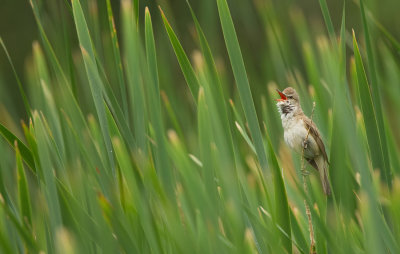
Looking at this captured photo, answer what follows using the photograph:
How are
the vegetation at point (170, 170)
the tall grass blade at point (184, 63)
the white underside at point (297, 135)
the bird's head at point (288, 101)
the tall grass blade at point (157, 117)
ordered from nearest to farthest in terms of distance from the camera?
1. the vegetation at point (170, 170)
2. the tall grass blade at point (157, 117)
3. the tall grass blade at point (184, 63)
4. the white underside at point (297, 135)
5. the bird's head at point (288, 101)

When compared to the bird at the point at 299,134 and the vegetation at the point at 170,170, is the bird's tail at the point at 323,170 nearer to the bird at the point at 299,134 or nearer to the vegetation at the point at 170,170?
the bird at the point at 299,134

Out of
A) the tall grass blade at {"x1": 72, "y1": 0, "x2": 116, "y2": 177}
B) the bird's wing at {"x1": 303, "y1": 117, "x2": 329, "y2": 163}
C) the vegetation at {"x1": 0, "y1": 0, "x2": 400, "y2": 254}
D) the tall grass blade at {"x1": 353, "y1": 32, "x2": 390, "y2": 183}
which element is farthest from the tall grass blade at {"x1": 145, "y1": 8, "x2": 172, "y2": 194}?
the bird's wing at {"x1": 303, "y1": 117, "x2": 329, "y2": 163}

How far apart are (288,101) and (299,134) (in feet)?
0.60

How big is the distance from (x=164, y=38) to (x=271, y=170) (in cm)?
135

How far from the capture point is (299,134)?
7.70 ft

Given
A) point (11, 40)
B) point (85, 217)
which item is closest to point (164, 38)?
point (85, 217)

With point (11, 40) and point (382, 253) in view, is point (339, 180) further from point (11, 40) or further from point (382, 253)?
point (11, 40)

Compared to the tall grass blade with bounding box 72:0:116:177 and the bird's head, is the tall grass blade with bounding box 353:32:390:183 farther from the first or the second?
the bird's head

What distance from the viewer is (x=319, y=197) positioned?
2.04 m

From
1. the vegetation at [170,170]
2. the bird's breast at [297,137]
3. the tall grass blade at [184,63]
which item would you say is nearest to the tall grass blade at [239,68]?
the vegetation at [170,170]

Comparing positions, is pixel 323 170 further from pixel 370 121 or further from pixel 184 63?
pixel 184 63

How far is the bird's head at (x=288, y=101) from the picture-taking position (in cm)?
245

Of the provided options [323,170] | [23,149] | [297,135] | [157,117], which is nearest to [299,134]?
[297,135]

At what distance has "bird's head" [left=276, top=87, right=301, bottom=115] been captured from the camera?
2.45m
